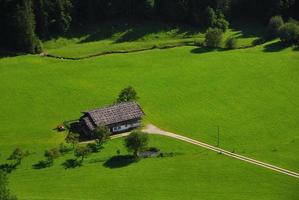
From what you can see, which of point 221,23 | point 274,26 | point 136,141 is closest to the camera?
point 136,141

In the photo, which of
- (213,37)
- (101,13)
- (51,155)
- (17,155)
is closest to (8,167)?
(17,155)

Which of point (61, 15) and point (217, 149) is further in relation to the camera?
point (61, 15)

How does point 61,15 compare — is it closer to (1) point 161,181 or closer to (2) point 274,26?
(2) point 274,26

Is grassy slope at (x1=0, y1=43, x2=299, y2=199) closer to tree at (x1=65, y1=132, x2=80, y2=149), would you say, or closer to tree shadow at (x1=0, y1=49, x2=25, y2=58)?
tree shadow at (x1=0, y1=49, x2=25, y2=58)

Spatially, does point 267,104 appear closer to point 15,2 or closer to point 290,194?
point 290,194

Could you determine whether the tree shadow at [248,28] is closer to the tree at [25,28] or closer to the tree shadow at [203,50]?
the tree shadow at [203,50]
